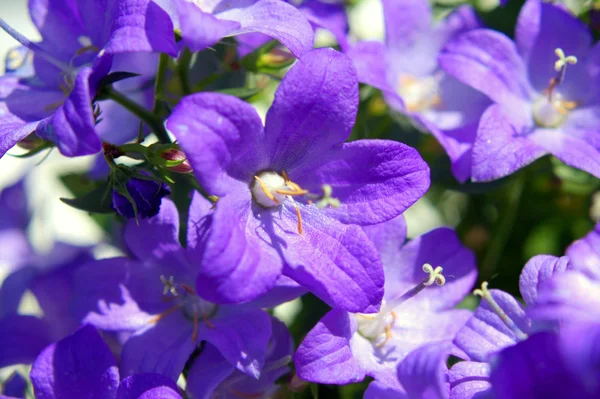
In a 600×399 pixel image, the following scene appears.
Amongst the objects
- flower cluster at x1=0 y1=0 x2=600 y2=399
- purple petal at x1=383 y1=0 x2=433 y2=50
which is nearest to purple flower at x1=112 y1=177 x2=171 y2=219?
flower cluster at x1=0 y1=0 x2=600 y2=399

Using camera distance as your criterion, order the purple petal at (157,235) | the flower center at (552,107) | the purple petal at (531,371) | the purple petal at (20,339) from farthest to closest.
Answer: the flower center at (552,107), the purple petal at (20,339), the purple petal at (157,235), the purple petal at (531,371)

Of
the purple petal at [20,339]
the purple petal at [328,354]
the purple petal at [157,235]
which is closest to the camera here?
the purple petal at [328,354]

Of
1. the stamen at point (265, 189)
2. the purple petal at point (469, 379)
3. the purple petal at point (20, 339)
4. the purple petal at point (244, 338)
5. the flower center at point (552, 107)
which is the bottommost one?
the purple petal at point (20, 339)

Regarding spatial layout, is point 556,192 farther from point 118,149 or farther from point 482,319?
point 118,149

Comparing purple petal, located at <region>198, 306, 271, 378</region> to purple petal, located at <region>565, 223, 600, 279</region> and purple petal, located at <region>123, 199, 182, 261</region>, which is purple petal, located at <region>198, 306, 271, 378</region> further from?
purple petal, located at <region>565, 223, 600, 279</region>

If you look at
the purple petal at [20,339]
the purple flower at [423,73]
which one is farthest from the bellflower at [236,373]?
the purple flower at [423,73]

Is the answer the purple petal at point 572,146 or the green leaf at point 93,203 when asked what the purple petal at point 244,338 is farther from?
the purple petal at point 572,146

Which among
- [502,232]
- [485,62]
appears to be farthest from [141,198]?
[502,232]
